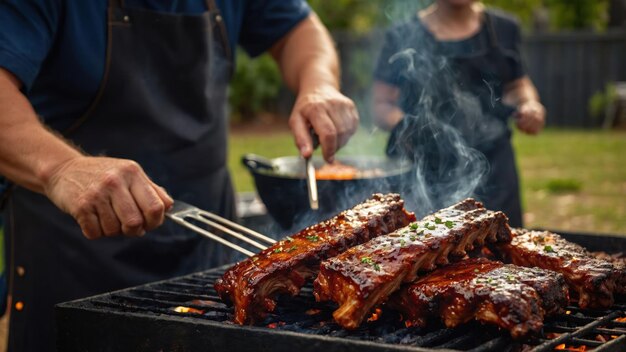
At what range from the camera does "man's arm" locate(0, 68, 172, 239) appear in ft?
8.09

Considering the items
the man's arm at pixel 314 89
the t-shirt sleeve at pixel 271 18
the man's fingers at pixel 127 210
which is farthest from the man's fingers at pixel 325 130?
the t-shirt sleeve at pixel 271 18

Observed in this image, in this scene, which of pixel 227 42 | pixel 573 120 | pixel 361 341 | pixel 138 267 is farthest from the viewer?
pixel 573 120

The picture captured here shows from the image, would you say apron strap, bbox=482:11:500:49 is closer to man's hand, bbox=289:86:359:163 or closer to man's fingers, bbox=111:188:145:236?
man's hand, bbox=289:86:359:163

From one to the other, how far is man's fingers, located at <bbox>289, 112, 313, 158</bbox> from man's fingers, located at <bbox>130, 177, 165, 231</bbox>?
0.83 m

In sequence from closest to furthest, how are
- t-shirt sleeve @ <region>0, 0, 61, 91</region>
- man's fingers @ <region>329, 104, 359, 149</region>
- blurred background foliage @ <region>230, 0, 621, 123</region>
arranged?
t-shirt sleeve @ <region>0, 0, 61, 91</region> < man's fingers @ <region>329, 104, 359, 149</region> < blurred background foliage @ <region>230, 0, 621, 123</region>

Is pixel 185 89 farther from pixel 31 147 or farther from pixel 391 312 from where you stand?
Answer: pixel 391 312

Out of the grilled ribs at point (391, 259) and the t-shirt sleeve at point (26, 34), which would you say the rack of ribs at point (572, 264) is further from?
the t-shirt sleeve at point (26, 34)

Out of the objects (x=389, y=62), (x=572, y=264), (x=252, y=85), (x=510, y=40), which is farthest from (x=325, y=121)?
(x=252, y=85)

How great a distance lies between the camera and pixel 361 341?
2057mm

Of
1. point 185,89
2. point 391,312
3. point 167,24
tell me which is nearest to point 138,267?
point 185,89

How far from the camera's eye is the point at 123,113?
3520mm

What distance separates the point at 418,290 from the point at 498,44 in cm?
397

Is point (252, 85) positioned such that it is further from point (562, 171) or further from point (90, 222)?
point (90, 222)

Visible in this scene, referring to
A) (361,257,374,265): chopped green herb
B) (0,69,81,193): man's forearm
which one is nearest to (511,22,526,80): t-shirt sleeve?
(361,257,374,265): chopped green herb
